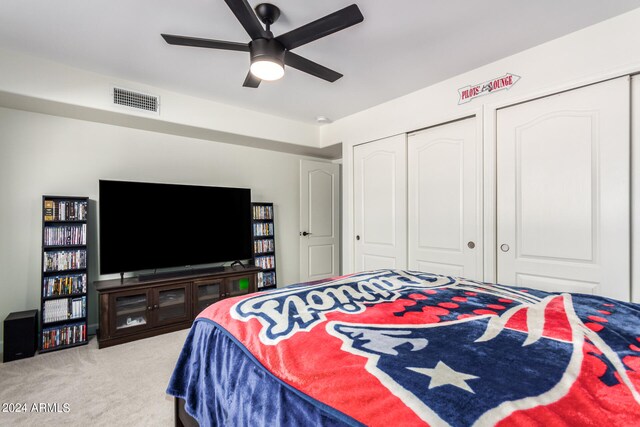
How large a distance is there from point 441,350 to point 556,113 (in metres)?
2.36

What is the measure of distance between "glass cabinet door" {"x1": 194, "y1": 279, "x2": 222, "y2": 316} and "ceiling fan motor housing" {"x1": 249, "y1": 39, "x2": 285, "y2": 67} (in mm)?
2440

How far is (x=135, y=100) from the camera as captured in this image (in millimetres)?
2967

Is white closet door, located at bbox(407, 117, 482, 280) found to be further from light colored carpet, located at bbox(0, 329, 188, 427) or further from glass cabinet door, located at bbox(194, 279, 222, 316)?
light colored carpet, located at bbox(0, 329, 188, 427)

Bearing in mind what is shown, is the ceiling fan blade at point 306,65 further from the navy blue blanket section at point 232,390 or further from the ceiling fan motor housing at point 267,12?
the navy blue blanket section at point 232,390

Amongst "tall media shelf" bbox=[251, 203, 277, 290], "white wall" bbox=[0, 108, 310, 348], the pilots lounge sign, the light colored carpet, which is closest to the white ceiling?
the pilots lounge sign

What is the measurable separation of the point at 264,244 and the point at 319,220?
3.64 feet

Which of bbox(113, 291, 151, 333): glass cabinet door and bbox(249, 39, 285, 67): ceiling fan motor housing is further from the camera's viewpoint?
bbox(113, 291, 151, 333): glass cabinet door

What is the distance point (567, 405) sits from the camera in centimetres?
64

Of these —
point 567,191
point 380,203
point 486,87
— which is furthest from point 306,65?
point 567,191

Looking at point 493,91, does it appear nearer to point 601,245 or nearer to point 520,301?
point 601,245

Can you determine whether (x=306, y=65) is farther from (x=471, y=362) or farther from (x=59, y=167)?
(x=59, y=167)

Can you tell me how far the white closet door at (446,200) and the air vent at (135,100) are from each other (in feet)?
8.98

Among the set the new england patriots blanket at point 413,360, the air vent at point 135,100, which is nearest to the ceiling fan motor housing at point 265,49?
the new england patriots blanket at point 413,360

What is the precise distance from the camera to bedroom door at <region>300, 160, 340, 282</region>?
4688mm
